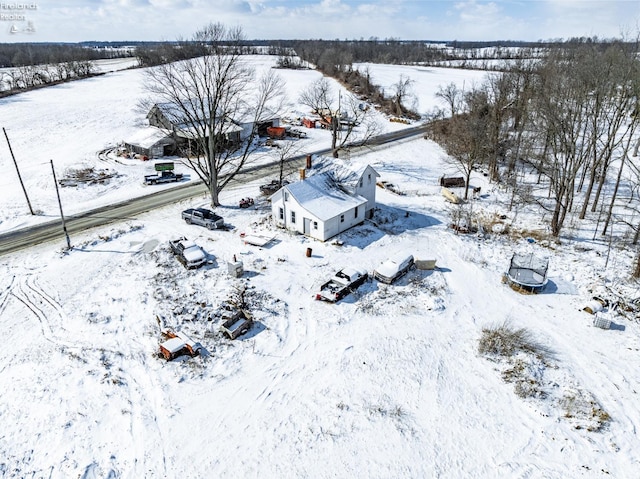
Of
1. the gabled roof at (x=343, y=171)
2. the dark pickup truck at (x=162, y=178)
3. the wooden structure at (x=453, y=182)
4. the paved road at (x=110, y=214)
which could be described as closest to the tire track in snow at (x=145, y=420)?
the paved road at (x=110, y=214)

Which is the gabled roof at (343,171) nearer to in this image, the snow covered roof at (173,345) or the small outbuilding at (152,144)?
the snow covered roof at (173,345)

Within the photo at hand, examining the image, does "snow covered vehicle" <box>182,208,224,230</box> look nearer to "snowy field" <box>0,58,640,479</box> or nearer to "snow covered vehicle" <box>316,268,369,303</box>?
"snowy field" <box>0,58,640,479</box>

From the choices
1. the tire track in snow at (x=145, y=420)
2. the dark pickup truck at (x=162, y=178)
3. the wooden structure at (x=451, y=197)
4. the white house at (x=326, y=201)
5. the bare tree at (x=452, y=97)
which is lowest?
the tire track in snow at (x=145, y=420)

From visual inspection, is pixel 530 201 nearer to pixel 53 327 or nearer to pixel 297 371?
pixel 297 371

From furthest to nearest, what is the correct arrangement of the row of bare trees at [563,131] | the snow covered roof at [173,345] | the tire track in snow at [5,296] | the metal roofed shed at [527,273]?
the row of bare trees at [563,131], the metal roofed shed at [527,273], the tire track in snow at [5,296], the snow covered roof at [173,345]

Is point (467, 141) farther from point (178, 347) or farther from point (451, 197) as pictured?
point (178, 347)

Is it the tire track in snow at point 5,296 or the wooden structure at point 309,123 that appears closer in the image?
the tire track in snow at point 5,296
